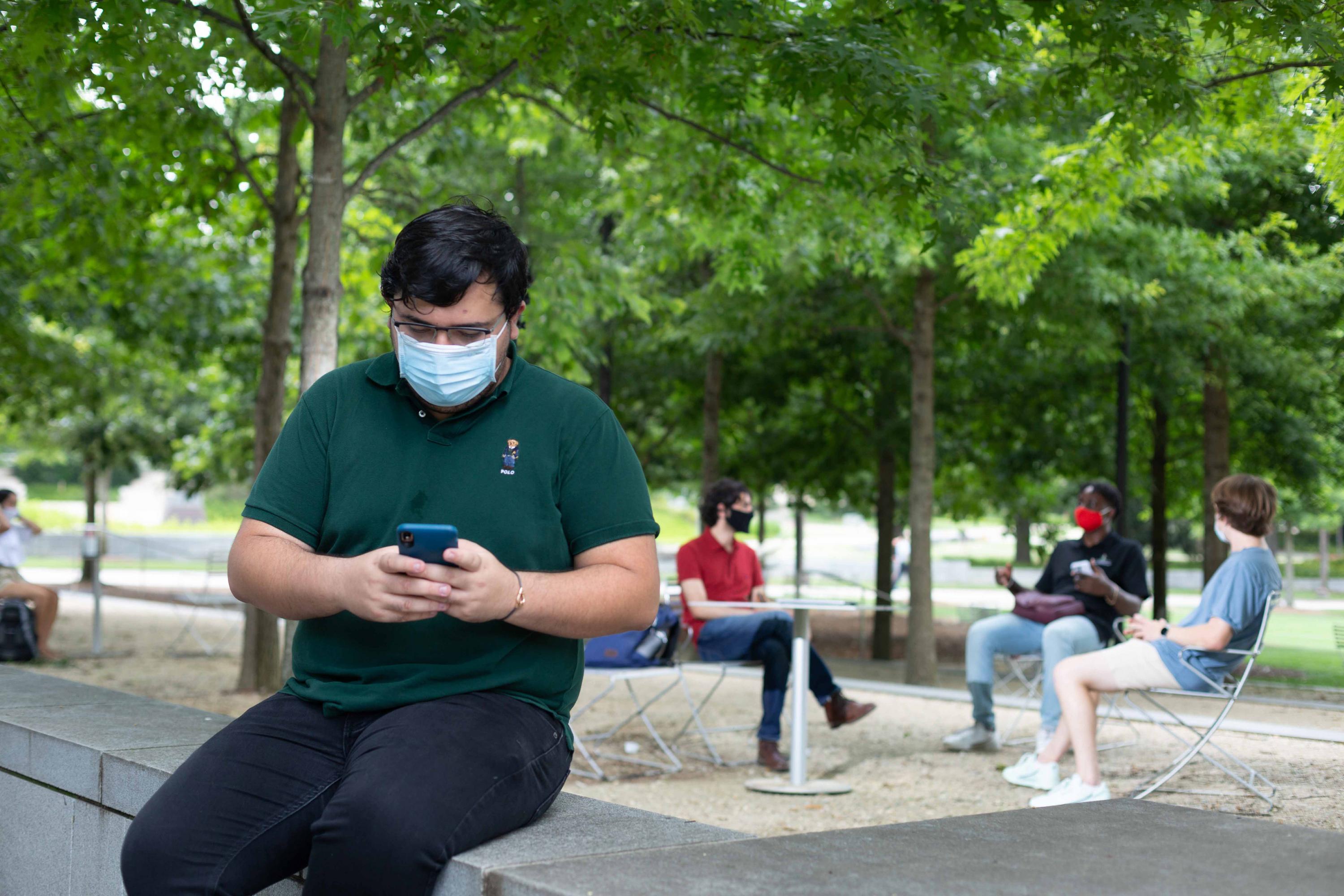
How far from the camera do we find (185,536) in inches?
2023

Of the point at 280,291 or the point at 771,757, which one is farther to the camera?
the point at 280,291

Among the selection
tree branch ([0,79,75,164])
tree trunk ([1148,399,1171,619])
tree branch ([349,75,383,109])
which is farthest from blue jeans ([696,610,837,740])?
tree trunk ([1148,399,1171,619])

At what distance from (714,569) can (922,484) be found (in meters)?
5.05

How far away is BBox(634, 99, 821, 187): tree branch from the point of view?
6.74 meters

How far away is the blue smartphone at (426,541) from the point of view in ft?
7.46

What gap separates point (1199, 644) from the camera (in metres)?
5.90

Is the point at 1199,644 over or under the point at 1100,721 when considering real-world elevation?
over

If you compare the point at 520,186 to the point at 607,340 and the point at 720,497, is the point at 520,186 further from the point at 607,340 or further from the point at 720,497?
the point at 720,497

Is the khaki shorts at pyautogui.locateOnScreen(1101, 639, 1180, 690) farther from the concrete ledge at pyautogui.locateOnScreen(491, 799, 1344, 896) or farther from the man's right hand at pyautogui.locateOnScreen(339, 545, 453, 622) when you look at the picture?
the man's right hand at pyautogui.locateOnScreen(339, 545, 453, 622)

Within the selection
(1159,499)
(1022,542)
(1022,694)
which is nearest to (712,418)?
(1022,694)

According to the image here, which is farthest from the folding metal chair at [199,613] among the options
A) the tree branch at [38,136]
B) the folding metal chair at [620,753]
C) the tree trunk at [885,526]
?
the tree trunk at [885,526]

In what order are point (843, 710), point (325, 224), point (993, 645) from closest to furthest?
point (325, 224) < point (993, 645) < point (843, 710)


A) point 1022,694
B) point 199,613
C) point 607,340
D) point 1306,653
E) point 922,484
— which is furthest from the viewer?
point 199,613

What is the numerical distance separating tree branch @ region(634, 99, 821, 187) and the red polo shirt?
85.6 inches
